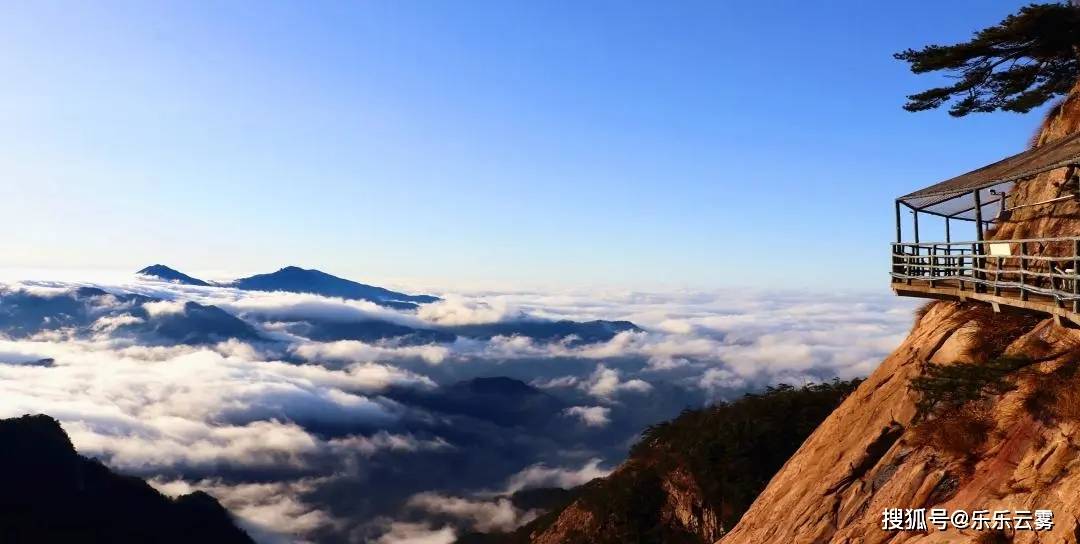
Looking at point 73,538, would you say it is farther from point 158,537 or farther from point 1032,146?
point 1032,146

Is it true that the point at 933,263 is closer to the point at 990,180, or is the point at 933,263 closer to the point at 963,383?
the point at 990,180

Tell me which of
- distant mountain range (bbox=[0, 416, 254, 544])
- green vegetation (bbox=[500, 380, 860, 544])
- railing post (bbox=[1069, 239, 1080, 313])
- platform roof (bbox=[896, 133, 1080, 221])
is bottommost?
distant mountain range (bbox=[0, 416, 254, 544])

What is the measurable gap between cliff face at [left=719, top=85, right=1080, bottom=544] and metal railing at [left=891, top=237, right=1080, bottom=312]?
790 millimetres

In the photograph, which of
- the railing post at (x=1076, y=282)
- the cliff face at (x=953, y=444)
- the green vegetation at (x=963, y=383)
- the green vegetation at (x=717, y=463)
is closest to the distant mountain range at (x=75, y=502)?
the green vegetation at (x=717, y=463)

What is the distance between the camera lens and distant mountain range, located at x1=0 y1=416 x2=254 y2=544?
16062 centimetres

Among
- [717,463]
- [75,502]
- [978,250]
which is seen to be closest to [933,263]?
[978,250]

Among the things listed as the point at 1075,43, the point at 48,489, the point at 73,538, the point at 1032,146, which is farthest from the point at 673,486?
the point at 48,489

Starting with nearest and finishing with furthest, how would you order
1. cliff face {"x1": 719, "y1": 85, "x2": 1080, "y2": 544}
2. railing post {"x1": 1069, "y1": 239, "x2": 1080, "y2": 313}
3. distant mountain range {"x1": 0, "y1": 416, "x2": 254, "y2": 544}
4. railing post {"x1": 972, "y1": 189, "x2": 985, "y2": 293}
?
cliff face {"x1": 719, "y1": 85, "x2": 1080, "y2": 544}, railing post {"x1": 1069, "y1": 239, "x2": 1080, "y2": 313}, railing post {"x1": 972, "y1": 189, "x2": 985, "y2": 293}, distant mountain range {"x1": 0, "y1": 416, "x2": 254, "y2": 544}

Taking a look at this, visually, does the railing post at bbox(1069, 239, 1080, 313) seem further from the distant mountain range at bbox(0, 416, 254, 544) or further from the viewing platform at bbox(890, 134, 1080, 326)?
the distant mountain range at bbox(0, 416, 254, 544)

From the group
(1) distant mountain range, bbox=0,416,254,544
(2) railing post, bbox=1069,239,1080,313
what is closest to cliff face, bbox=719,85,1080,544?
(2) railing post, bbox=1069,239,1080,313

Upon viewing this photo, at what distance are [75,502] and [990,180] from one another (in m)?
225

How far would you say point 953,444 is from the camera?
13484mm

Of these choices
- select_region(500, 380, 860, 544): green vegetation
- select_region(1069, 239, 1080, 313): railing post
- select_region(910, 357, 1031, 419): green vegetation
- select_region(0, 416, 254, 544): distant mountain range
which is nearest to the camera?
select_region(1069, 239, 1080, 313): railing post

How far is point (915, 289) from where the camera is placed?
906 inches
